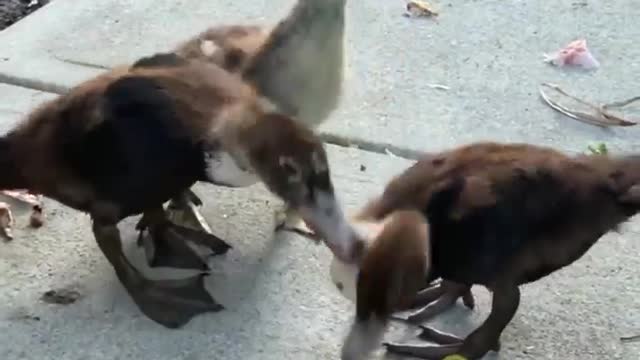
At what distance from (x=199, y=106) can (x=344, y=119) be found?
1.25m

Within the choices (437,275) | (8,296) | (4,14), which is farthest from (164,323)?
(4,14)

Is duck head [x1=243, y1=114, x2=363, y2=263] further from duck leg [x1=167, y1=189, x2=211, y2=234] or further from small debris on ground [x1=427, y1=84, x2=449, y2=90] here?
small debris on ground [x1=427, y1=84, x2=449, y2=90]

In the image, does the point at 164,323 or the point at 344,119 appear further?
the point at 344,119

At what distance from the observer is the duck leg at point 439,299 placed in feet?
11.8

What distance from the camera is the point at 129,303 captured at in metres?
3.67

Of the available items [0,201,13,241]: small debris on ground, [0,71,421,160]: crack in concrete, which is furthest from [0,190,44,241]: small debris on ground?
[0,71,421,160]: crack in concrete

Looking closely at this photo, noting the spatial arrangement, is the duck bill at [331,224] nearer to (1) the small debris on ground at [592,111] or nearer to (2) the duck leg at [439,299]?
(2) the duck leg at [439,299]

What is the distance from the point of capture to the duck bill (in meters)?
3.24

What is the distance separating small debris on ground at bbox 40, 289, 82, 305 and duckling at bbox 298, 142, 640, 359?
0.87 metres

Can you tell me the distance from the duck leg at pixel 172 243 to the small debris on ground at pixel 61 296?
0.84ft

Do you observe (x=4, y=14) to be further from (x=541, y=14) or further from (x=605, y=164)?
(x=605, y=164)

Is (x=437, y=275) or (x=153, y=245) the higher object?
(x=437, y=275)

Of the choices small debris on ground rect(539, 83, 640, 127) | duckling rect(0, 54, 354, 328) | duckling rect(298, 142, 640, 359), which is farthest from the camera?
small debris on ground rect(539, 83, 640, 127)

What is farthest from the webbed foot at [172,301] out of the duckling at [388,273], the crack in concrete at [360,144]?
the crack in concrete at [360,144]
